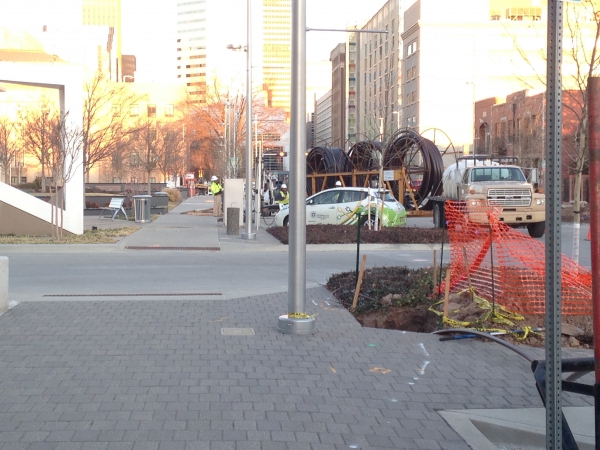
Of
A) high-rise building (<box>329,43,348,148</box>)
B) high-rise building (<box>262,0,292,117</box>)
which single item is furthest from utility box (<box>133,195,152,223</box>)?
high-rise building (<box>262,0,292,117</box>)

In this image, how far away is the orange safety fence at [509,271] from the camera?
8.95 metres

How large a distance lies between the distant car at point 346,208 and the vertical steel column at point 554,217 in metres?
20.6

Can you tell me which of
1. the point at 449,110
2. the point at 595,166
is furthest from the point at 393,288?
the point at 449,110

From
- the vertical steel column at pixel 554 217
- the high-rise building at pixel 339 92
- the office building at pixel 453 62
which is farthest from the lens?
the high-rise building at pixel 339 92

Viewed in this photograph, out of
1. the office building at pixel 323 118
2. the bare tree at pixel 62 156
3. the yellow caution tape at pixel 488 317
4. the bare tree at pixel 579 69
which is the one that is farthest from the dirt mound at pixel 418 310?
the office building at pixel 323 118

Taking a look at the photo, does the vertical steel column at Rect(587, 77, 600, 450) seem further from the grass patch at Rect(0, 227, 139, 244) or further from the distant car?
the distant car

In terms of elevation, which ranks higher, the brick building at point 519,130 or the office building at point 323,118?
the office building at point 323,118

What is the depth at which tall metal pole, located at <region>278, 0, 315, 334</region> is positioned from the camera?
333 inches

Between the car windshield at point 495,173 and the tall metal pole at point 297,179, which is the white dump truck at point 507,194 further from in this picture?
the tall metal pole at point 297,179

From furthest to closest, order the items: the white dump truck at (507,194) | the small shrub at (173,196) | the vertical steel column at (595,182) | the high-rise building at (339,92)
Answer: the high-rise building at (339,92) < the small shrub at (173,196) < the white dump truck at (507,194) < the vertical steel column at (595,182)

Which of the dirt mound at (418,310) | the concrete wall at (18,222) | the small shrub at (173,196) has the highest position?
the small shrub at (173,196)

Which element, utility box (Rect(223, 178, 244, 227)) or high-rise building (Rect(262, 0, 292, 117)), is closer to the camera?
utility box (Rect(223, 178, 244, 227))

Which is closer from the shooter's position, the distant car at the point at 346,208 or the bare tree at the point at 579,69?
the bare tree at the point at 579,69

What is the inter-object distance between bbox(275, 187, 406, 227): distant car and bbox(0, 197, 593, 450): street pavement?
1309cm
